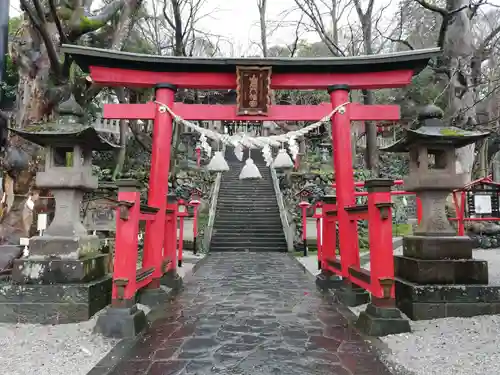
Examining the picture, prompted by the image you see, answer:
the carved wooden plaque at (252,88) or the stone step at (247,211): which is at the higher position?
the carved wooden plaque at (252,88)

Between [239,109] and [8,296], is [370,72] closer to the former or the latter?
[239,109]

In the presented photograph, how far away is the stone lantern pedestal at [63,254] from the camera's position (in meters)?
5.51

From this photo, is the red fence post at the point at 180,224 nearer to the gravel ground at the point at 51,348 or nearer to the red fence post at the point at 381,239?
the gravel ground at the point at 51,348

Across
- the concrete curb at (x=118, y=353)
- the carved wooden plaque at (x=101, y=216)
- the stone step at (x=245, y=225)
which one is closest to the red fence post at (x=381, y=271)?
the concrete curb at (x=118, y=353)

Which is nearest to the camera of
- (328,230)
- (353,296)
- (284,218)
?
(353,296)

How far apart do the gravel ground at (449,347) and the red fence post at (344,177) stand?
1.89 metres

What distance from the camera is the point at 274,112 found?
741cm

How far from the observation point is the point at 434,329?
197 inches

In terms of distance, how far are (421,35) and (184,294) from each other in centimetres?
1935

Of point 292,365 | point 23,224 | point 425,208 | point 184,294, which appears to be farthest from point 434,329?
point 23,224

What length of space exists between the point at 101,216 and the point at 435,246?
36.6 feet

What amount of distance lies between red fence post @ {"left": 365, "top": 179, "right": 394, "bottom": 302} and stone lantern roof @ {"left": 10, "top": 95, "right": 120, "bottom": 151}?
15.2 feet

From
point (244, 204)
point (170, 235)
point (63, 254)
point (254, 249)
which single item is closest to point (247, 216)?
point (244, 204)

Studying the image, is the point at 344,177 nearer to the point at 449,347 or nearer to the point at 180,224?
the point at 449,347
